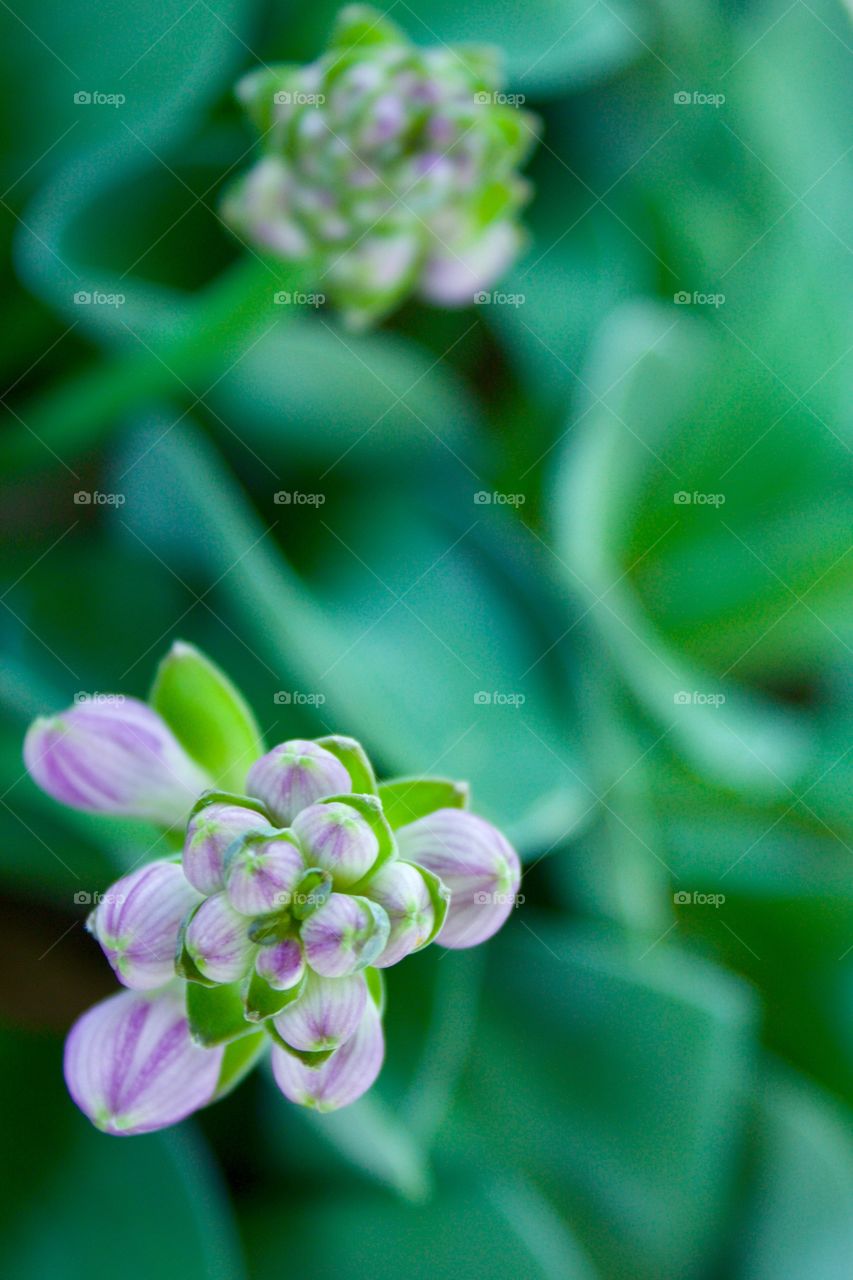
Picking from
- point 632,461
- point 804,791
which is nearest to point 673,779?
point 804,791

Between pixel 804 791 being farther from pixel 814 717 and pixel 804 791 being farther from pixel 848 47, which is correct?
pixel 848 47
